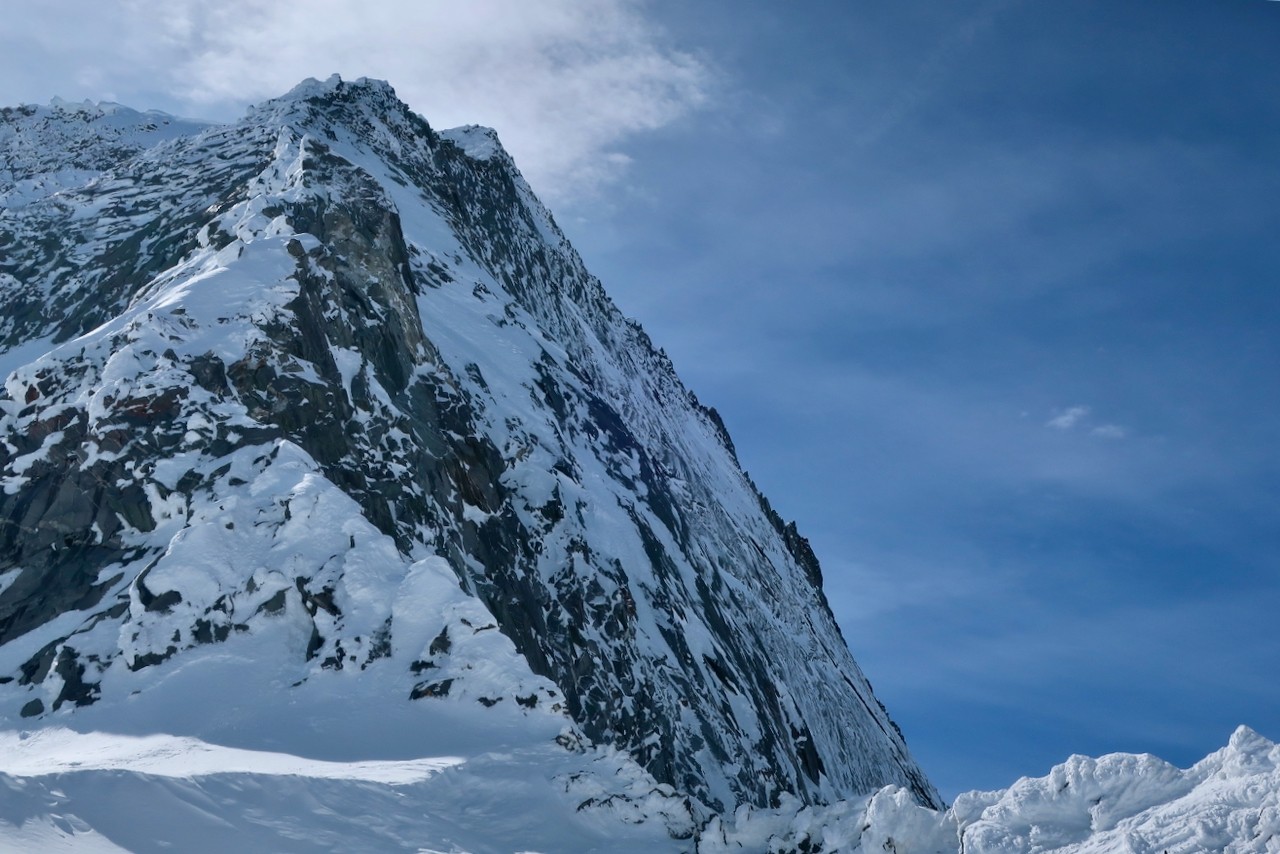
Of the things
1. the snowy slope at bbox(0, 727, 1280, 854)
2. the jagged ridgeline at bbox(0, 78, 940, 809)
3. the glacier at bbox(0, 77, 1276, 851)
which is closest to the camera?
the snowy slope at bbox(0, 727, 1280, 854)

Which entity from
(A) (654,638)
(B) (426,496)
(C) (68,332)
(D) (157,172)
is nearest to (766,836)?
(B) (426,496)

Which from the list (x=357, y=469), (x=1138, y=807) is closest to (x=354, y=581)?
(x=357, y=469)

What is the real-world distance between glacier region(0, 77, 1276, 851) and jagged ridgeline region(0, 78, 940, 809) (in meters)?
0.13

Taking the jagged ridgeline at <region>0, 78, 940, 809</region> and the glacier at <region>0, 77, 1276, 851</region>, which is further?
the jagged ridgeline at <region>0, 78, 940, 809</region>

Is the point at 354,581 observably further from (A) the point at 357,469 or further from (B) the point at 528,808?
(B) the point at 528,808

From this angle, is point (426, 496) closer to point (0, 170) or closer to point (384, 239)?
point (384, 239)

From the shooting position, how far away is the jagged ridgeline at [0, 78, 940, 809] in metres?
27.4

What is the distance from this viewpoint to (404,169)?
68.6 metres

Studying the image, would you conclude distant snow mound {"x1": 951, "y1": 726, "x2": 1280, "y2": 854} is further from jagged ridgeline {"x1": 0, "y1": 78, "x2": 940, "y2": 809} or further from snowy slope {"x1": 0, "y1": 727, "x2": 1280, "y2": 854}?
jagged ridgeline {"x1": 0, "y1": 78, "x2": 940, "y2": 809}

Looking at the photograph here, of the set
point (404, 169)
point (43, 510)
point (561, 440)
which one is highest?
Answer: point (404, 169)

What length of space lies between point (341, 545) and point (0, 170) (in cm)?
7630

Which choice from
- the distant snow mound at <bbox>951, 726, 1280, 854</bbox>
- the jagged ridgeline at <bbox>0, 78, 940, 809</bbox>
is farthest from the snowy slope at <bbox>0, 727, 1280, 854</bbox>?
the jagged ridgeline at <bbox>0, 78, 940, 809</bbox>

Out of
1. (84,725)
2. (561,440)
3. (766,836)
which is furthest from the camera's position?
(561,440)

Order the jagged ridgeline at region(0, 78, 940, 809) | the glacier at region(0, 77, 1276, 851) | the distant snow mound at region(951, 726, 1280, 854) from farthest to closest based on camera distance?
the jagged ridgeline at region(0, 78, 940, 809) < the glacier at region(0, 77, 1276, 851) < the distant snow mound at region(951, 726, 1280, 854)
